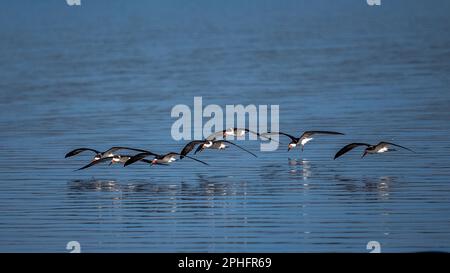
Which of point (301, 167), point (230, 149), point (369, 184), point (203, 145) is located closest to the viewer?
point (369, 184)

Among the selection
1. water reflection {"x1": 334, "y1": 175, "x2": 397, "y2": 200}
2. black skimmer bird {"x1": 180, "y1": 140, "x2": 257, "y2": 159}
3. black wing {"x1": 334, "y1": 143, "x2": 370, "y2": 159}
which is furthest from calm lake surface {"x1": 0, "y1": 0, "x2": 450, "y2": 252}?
black skimmer bird {"x1": 180, "y1": 140, "x2": 257, "y2": 159}

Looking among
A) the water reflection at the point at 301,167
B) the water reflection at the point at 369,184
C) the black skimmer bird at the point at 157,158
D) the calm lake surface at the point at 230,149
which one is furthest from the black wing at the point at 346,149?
the black skimmer bird at the point at 157,158

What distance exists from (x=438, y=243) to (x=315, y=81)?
22.6 metres

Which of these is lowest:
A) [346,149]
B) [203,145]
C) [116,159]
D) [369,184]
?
[369,184]

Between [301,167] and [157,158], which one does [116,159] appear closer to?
[157,158]

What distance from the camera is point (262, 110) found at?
3344cm

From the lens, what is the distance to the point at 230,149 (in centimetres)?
2716

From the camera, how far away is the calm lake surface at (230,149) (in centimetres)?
1941

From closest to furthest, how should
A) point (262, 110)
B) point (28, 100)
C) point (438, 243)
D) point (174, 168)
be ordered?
point (438, 243) → point (174, 168) → point (262, 110) → point (28, 100)

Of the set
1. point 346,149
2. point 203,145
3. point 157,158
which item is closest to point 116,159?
point 157,158

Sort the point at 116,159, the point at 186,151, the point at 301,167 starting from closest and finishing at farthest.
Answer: the point at 116,159, the point at 186,151, the point at 301,167

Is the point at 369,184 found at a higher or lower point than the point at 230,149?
lower
